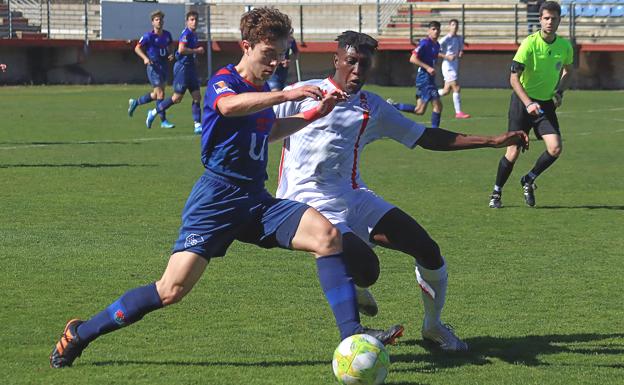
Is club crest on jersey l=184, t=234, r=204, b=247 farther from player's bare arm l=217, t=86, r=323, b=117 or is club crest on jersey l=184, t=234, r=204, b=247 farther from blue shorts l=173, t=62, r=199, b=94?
blue shorts l=173, t=62, r=199, b=94

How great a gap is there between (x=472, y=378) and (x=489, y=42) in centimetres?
3381

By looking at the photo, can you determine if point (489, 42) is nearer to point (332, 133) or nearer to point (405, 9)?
point (405, 9)

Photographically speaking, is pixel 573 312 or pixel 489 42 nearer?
pixel 573 312

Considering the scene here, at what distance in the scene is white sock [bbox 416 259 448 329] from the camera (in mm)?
6703

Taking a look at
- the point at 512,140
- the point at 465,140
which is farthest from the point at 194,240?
the point at 512,140

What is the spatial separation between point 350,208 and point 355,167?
0.30m

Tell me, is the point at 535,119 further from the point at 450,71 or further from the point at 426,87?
the point at 450,71

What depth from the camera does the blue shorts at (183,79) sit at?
22.6 m

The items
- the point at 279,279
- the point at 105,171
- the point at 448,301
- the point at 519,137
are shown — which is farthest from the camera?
the point at 105,171

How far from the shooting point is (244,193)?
599 centimetres

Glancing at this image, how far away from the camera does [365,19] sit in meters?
42.7

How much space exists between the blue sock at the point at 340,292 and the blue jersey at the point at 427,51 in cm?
1745

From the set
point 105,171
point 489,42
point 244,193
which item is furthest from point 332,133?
point 489,42

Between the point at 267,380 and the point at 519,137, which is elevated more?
the point at 519,137
